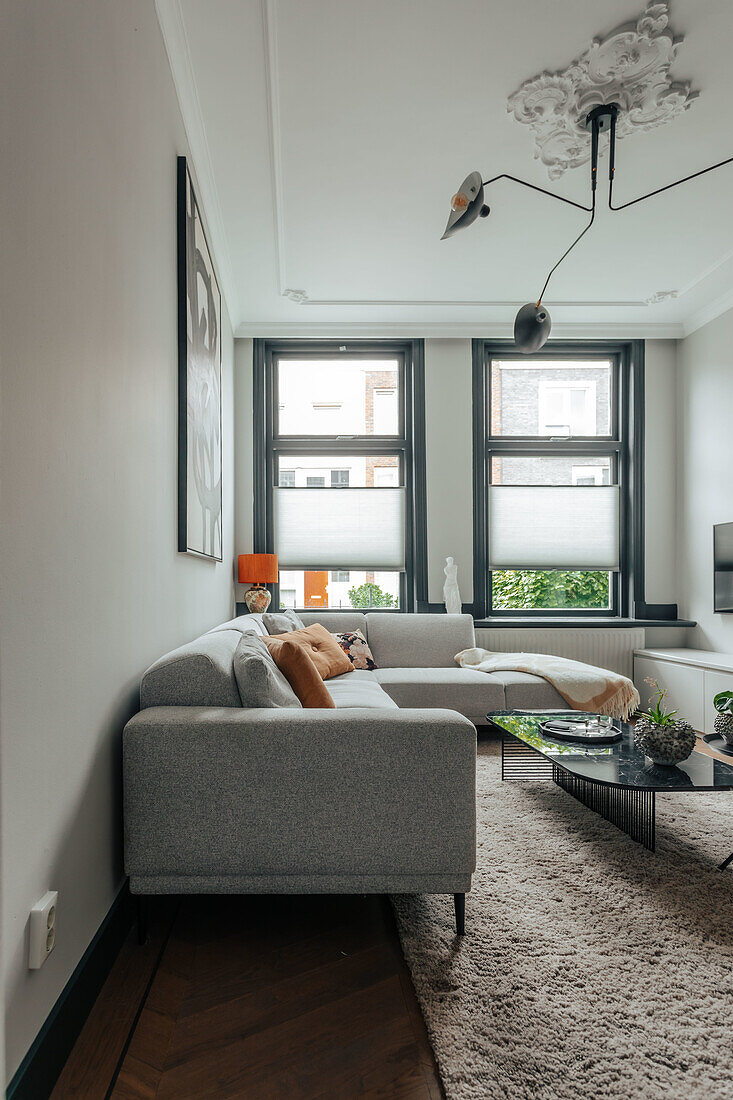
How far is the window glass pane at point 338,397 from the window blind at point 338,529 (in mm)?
494

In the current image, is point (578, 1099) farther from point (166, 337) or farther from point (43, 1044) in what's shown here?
point (166, 337)

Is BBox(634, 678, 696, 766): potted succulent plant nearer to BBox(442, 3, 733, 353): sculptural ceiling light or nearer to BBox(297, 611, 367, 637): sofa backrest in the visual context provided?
BBox(442, 3, 733, 353): sculptural ceiling light

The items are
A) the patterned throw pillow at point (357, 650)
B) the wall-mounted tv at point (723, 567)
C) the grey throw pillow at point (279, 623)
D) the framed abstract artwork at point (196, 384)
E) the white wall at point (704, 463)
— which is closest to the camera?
the framed abstract artwork at point (196, 384)

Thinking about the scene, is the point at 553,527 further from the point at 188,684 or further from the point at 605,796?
the point at 188,684

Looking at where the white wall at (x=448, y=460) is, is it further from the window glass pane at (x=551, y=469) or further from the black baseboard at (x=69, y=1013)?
the black baseboard at (x=69, y=1013)

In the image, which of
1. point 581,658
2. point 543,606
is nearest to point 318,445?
point 543,606

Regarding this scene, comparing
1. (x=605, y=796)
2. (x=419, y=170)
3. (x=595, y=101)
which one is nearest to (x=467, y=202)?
(x=595, y=101)

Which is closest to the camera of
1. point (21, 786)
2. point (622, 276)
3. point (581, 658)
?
point (21, 786)

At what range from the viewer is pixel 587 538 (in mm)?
5496

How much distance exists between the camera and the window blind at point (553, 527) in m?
5.45

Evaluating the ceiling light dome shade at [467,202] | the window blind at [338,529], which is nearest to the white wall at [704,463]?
the window blind at [338,529]

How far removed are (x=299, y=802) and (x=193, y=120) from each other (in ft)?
8.77

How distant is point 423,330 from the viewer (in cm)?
530

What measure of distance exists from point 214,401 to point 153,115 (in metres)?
1.56
